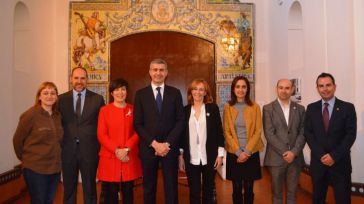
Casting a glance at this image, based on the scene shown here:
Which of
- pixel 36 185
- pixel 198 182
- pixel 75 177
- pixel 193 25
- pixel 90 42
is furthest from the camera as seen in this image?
pixel 193 25

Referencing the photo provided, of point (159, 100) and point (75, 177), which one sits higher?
point (159, 100)

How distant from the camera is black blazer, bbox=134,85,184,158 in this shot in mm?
3215

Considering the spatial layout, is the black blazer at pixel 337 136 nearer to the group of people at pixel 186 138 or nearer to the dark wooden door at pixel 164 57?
the group of people at pixel 186 138

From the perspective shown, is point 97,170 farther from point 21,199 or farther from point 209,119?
point 21,199

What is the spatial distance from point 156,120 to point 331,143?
5.81ft

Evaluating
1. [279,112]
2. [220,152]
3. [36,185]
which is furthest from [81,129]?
[279,112]

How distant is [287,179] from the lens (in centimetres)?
343

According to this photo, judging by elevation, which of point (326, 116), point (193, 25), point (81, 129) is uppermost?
point (193, 25)

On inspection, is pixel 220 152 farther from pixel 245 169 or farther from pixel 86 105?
pixel 86 105

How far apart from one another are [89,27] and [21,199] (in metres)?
3.75

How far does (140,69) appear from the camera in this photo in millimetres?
7125

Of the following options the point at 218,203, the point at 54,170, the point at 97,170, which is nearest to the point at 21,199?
the point at 97,170

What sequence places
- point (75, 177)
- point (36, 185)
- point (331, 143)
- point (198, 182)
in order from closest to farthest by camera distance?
point (36, 185) < point (331, 143) < point (198, 182) < point (75, 177)

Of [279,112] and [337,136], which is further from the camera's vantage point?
[279,112]
